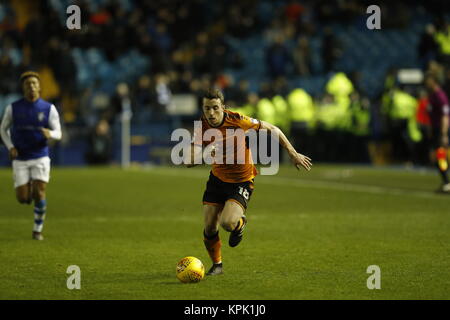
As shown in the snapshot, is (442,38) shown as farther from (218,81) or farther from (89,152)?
(89,152)

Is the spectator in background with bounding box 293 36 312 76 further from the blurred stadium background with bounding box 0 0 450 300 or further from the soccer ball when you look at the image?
the soccer ball

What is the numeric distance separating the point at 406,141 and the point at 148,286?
18.2m

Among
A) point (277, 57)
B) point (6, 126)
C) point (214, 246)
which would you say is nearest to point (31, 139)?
point (6, 126)

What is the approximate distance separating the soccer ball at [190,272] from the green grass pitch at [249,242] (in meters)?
0.09

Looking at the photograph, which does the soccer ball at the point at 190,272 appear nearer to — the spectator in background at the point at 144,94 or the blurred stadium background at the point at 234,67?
the blurred stadium background at the point at 234,67

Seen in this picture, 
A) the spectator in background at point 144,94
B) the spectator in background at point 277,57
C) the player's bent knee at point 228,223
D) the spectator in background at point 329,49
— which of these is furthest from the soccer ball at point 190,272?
the spectator in background at point 277,57

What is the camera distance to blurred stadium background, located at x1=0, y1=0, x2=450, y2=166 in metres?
27.0

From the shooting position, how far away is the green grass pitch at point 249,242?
838cm

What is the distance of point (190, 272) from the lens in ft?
28.2

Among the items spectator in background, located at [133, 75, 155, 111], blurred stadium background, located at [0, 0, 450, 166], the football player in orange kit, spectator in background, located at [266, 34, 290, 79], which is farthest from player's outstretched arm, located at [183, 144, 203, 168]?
spectator in background, located at [266, 34, 290, 79]

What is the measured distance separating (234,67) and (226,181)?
74.2ft

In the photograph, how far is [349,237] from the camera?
40.2 ft

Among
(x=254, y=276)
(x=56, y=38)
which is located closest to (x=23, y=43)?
(x=56, y=38)

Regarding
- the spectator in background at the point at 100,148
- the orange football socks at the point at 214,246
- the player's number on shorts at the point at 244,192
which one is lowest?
the orange football socks at the point at 214,246
